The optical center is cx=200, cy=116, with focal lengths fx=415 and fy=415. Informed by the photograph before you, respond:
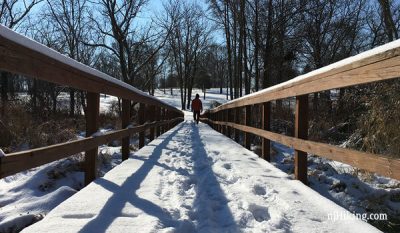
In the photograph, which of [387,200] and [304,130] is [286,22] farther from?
[304,130]

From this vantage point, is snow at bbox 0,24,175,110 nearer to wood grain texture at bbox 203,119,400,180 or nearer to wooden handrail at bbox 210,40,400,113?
wooden handrail at bbox 210,40,400,113

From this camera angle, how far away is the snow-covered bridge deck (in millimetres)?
2854

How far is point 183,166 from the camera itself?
18.0ft

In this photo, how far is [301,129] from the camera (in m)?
4.50

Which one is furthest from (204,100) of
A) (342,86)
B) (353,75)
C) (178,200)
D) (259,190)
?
(353,75)

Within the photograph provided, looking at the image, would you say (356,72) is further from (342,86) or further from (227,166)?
(227,166)

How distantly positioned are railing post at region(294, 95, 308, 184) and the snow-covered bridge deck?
16cm

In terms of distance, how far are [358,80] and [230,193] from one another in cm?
156

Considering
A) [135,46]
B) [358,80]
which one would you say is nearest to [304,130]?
[358,80]

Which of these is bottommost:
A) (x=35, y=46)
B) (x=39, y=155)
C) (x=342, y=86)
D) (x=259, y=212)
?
(x=259, y=212)

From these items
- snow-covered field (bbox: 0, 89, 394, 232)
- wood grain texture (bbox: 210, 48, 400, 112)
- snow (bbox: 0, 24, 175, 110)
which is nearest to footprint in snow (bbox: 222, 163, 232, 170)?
snow-covered field (bbox: 0, 89, 394, 232)

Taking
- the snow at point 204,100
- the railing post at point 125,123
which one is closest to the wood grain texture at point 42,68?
the railing post at point 125,123

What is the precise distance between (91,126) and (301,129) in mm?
2270

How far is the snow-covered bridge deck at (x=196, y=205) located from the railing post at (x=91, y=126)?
20 centimetres
